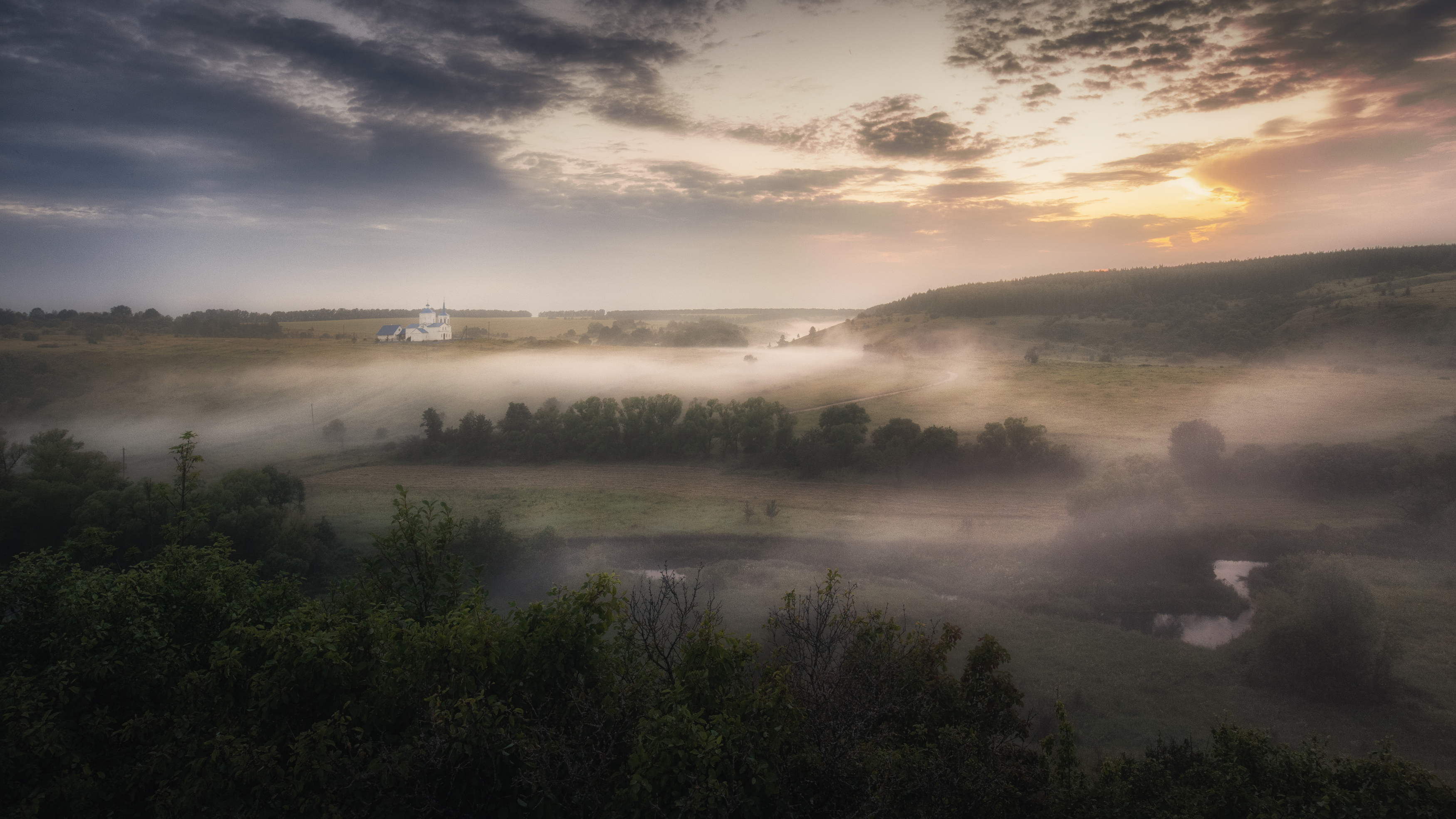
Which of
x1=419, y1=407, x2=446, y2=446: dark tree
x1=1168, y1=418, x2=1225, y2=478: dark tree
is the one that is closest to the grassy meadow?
x1=1168, y1=418, x2=1225, y2=478: dark tree

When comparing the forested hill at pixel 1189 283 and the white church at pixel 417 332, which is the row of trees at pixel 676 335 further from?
the forested hill at pixel 1189 283

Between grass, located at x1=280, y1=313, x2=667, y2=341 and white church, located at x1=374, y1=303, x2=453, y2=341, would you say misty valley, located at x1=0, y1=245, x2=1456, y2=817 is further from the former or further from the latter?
→ grass, located at x1=280, y1=313, x2=667, y2=341

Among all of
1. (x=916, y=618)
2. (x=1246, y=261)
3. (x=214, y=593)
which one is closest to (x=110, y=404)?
(x=214, y=593)

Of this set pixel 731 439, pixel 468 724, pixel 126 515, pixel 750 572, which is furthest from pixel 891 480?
pixel 126 515

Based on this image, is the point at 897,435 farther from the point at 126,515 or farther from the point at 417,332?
the point at 417,332

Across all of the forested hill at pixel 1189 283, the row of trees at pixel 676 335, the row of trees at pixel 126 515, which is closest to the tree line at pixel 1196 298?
the forested hill at pixel 1189 283

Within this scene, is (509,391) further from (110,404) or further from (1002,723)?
(1002,723)

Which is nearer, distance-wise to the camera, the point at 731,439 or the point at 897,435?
the point at 897,435
